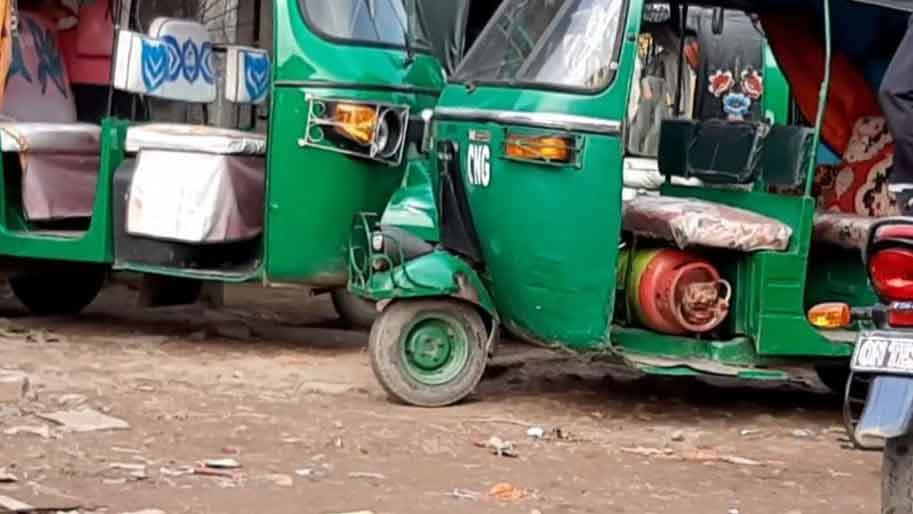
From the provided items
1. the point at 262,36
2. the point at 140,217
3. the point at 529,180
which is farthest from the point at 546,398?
the point at 262,36

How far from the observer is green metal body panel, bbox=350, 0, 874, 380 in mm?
7598

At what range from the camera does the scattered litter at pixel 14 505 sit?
5.79 metres

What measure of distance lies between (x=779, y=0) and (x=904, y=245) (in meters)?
3.99

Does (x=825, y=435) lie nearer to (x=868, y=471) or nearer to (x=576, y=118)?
(x=868, y=471)

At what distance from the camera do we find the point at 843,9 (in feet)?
27.3

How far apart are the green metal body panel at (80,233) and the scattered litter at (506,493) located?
12.6 feet

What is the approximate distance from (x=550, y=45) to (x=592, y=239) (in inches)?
35.1

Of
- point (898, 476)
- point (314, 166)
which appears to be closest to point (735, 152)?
point (314, 166)

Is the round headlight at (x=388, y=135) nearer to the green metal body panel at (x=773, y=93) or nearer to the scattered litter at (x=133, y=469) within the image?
the green metal body panel at (x=773, y=93)

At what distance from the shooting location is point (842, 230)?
8.20 m

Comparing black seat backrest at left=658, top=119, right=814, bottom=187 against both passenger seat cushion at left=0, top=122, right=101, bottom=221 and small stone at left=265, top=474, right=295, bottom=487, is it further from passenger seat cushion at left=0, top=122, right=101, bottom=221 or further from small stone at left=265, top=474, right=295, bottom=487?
passenger seat cushion at left=0, top=122, right=101, bottom=221

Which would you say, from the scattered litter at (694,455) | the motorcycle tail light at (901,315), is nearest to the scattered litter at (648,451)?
the scattered litter at (694,455)

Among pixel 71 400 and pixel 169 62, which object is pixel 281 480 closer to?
pixel 71 400

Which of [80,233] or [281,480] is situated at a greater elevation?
[80,233]
